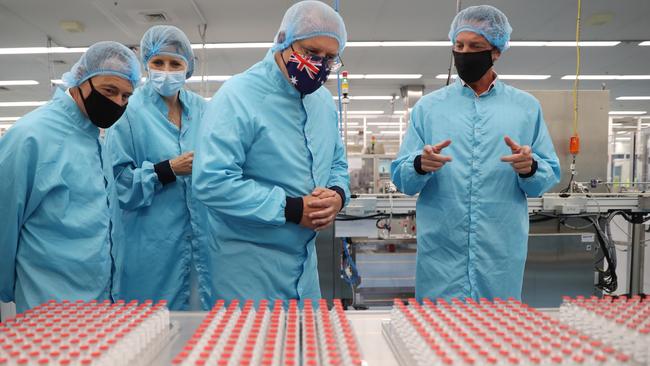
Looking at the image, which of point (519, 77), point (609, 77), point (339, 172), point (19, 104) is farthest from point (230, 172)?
point (19, 104)

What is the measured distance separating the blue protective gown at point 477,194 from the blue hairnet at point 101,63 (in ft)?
3.15

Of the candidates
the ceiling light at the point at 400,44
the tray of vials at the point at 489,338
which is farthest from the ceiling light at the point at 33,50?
the tray of vials at the point at 489,338

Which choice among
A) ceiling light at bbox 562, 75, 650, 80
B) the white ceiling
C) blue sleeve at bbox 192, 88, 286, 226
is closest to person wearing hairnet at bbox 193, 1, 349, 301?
blue sleeve at bbox 192, 88, 286, 226

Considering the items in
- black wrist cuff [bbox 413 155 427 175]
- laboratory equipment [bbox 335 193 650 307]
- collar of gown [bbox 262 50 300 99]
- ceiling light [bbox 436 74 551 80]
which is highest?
ceiling light [bbox 436 74 551 80]

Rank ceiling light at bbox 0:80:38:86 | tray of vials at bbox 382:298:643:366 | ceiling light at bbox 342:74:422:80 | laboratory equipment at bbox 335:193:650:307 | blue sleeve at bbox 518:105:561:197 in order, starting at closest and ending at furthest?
tray of vials at bbox 382:298:643:366 < blue sleeve at bbox 518:105:561:197 < laboratory equipment at bbox 335:193:650:307 < ceiling light at bbox 0:80:38:86 < ceiling light at bbox 342:74:422:80

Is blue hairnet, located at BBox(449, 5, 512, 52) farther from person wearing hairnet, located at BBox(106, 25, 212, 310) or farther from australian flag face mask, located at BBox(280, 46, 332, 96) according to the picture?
person wearing hairnet, located at BBox(106, 25, 212, 310)

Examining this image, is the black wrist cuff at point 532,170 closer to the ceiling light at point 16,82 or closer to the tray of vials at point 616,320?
the tray of vials at point 616,320

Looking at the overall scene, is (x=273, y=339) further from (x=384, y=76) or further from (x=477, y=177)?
(x=384, y=76)

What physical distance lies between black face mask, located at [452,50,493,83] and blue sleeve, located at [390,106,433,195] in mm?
216

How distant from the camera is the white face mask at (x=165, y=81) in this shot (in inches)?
58.8

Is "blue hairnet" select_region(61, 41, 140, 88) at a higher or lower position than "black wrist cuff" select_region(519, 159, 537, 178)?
higher

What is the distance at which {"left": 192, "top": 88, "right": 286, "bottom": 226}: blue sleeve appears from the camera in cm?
106

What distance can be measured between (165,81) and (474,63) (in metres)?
1.14

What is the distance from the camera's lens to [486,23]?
1378 millimetres
